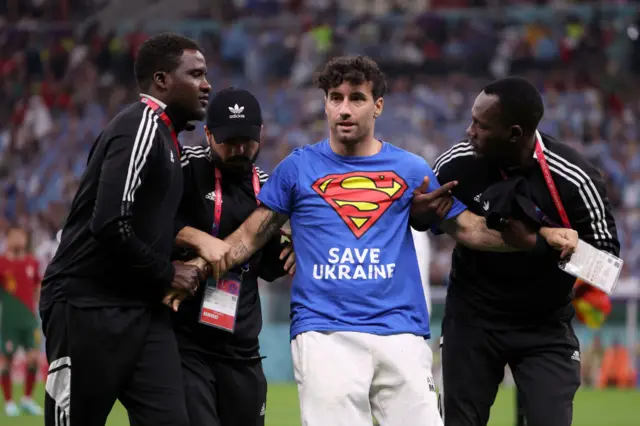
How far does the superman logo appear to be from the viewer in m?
5.90

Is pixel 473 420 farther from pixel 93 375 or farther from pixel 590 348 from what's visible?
pixel 590 348

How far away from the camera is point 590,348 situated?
715 inches

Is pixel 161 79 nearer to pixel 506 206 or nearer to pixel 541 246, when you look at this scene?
pixel 506 206

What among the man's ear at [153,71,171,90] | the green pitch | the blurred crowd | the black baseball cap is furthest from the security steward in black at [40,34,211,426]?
the blurred crowd

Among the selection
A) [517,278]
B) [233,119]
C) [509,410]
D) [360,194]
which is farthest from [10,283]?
[360,194]

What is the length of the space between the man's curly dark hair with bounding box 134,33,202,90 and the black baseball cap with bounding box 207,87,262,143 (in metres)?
0.48

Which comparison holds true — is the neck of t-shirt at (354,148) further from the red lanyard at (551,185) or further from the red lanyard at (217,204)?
the red lanyard at (551,185)

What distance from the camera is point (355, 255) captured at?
19.1 ft

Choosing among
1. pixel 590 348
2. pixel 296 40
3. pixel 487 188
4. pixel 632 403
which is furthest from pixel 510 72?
pixel 487 188

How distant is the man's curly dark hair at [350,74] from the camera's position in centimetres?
603

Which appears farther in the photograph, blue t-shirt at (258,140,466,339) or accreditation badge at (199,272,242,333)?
accreditation badge at (199,272,242,333)

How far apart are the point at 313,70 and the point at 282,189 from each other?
684 inches

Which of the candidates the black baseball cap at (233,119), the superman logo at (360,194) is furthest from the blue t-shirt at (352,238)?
the black baseball cap at (233,119)

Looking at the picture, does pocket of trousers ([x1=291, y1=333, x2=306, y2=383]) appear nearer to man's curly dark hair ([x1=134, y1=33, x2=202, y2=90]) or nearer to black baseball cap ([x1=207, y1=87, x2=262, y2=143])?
black baseball cap ([x1=207, y1=87, x2=262, y2=143])
